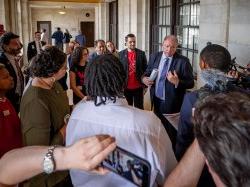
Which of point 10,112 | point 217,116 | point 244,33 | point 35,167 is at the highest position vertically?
point 244,33

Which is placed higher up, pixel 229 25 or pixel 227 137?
pixel 229 25

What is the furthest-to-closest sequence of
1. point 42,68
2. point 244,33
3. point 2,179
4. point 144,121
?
point 244,33
point 42,68
point 144,121
point 2,179

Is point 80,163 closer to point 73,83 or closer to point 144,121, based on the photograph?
point 144,121

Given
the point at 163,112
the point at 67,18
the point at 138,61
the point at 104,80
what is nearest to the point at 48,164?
the point at 104,80

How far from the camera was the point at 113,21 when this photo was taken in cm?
1163

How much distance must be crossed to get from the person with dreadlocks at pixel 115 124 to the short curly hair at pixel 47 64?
0.61 meters

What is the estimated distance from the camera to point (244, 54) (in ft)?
11.8

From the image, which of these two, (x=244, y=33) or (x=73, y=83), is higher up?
(x=244, y=33)

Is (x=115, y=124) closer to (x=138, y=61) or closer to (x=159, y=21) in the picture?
(x=138, y=61)

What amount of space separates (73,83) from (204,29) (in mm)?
1906

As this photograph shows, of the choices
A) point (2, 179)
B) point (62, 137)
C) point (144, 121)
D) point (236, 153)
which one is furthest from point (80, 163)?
point (62, 137)

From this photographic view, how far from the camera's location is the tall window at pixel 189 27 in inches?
208

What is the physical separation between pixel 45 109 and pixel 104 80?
0.55 m

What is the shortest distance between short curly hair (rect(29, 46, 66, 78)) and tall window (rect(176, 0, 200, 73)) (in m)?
3.34
